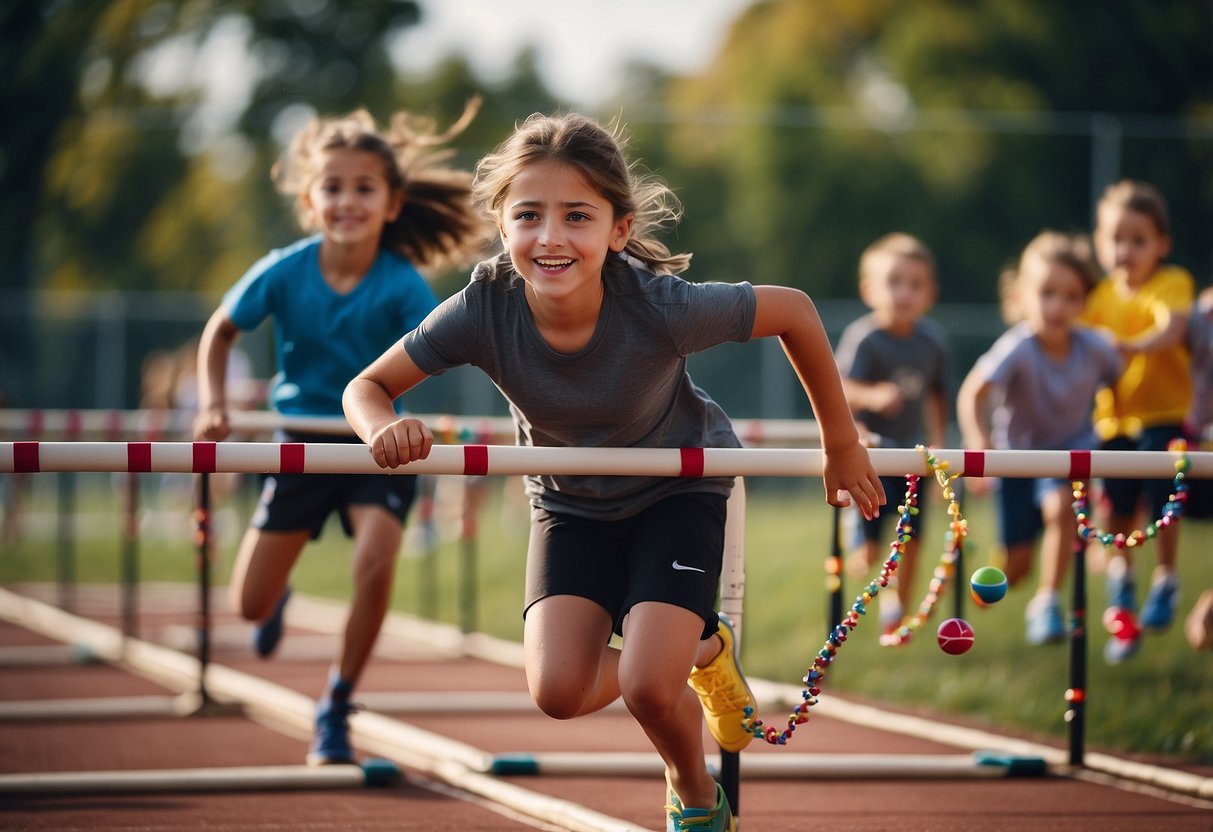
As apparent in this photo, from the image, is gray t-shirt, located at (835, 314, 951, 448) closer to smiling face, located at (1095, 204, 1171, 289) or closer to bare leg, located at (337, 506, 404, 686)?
smiling face, located at (1095, 204, 1171, 289)

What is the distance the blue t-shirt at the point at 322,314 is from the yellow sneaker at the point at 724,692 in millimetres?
1867

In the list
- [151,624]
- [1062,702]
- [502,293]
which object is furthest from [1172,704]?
[151,624]

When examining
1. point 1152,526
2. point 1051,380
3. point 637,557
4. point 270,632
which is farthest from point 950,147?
point 637,557

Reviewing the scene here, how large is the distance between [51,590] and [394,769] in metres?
8.90

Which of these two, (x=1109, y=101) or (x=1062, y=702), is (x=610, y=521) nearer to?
(x=1062, y=702)

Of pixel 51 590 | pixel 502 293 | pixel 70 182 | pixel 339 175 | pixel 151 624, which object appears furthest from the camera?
pixel 70 182

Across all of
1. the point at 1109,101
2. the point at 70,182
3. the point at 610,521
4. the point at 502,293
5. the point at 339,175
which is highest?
the point at 1109,101

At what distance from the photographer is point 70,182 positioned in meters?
27.6

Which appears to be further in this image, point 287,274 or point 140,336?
point 140,336

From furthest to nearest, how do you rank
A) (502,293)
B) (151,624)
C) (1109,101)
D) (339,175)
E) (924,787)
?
(1109,101) → (151,624) → (339,175) → (924,787) → (502,293)

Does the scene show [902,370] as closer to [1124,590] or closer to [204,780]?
[1124,590]

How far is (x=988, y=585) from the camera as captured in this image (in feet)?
12.7

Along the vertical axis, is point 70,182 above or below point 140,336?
above

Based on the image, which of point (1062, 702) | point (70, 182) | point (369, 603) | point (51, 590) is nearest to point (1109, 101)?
point (70, 182)
